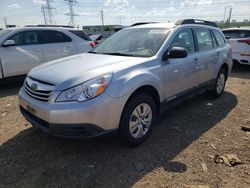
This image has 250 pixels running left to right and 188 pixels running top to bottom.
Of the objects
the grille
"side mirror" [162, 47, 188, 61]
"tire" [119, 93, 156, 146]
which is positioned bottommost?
"tire" [119, 93, 156, 146]

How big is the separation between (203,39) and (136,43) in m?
1.69

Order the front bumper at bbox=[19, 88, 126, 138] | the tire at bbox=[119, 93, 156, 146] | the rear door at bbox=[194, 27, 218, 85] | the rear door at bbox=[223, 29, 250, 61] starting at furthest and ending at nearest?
the rear door at bbox=[223, 29, 250, 61] → the rear door at bbox=[194, 27, 218, 85] → the tire at bbox=[119, 93, 156, 146] → the front bumper at bbox=[19, 88, 126, 138]

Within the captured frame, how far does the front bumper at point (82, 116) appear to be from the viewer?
290 centimetres

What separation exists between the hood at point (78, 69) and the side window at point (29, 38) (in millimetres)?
3707

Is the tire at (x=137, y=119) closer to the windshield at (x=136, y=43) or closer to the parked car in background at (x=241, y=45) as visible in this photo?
the windshield at (x=136, y=43)

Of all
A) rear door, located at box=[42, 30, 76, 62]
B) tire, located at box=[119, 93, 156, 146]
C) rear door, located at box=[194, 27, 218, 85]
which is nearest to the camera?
tire, located at box=[119, 93, 156, 146]

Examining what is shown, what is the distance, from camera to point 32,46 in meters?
7.19

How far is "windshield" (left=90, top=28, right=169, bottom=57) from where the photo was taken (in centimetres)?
397

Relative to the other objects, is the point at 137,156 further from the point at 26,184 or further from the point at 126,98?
the point at 26,184

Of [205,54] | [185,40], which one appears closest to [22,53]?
[185,40]

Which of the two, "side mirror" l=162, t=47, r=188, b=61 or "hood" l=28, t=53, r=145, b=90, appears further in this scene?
"side mirror" l=162, t=47, r=188, b=61

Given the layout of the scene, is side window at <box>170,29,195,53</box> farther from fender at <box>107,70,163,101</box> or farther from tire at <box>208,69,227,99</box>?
tire at <box>208,69,227,99</box>

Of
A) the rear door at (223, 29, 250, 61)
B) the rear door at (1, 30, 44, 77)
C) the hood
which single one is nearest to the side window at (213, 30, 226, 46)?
the hood

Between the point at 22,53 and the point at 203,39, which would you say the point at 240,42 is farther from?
the point at 22,53
